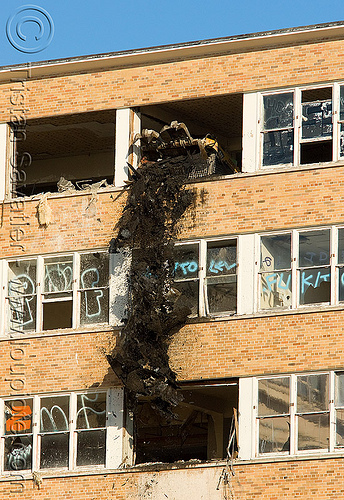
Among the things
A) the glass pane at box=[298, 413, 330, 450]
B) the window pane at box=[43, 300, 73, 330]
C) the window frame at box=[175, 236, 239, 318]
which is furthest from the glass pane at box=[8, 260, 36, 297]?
the glass pane at box=[298, 413, 330, 450]

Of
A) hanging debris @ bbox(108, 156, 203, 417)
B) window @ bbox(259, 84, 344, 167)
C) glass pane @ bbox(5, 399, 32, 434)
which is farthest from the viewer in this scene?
glass pane @ bbox(5, 399, 32, 434)

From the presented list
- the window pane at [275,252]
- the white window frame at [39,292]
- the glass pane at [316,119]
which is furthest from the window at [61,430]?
the glass pane at [316,119]

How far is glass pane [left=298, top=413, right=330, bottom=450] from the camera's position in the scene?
2539cm


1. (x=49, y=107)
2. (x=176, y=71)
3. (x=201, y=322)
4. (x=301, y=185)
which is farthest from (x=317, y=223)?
(x=49, y=107)

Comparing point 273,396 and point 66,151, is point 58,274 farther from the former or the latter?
point 273,396

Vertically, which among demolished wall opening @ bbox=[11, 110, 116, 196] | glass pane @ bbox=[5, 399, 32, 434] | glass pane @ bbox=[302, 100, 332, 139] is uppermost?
demolished wall opening @ bbox=[11, 110, 116, 196]

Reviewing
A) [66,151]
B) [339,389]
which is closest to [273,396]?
[339,389]

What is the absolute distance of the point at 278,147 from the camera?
2762cm

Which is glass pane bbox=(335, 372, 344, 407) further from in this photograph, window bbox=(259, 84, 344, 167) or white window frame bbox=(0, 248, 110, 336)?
white window frame bbox=(0, 248, 110, 336)

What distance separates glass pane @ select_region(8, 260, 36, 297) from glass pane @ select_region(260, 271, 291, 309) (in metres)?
5.65

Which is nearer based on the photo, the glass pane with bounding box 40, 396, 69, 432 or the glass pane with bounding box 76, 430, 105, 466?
the glass pane with bounding box 76, 430, 105, 466

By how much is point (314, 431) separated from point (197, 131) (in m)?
8.89

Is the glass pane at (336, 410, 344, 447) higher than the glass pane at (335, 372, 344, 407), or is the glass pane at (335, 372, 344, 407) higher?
the glass pane at (335, 372, 344, 407)

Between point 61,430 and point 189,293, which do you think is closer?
point 189,293
